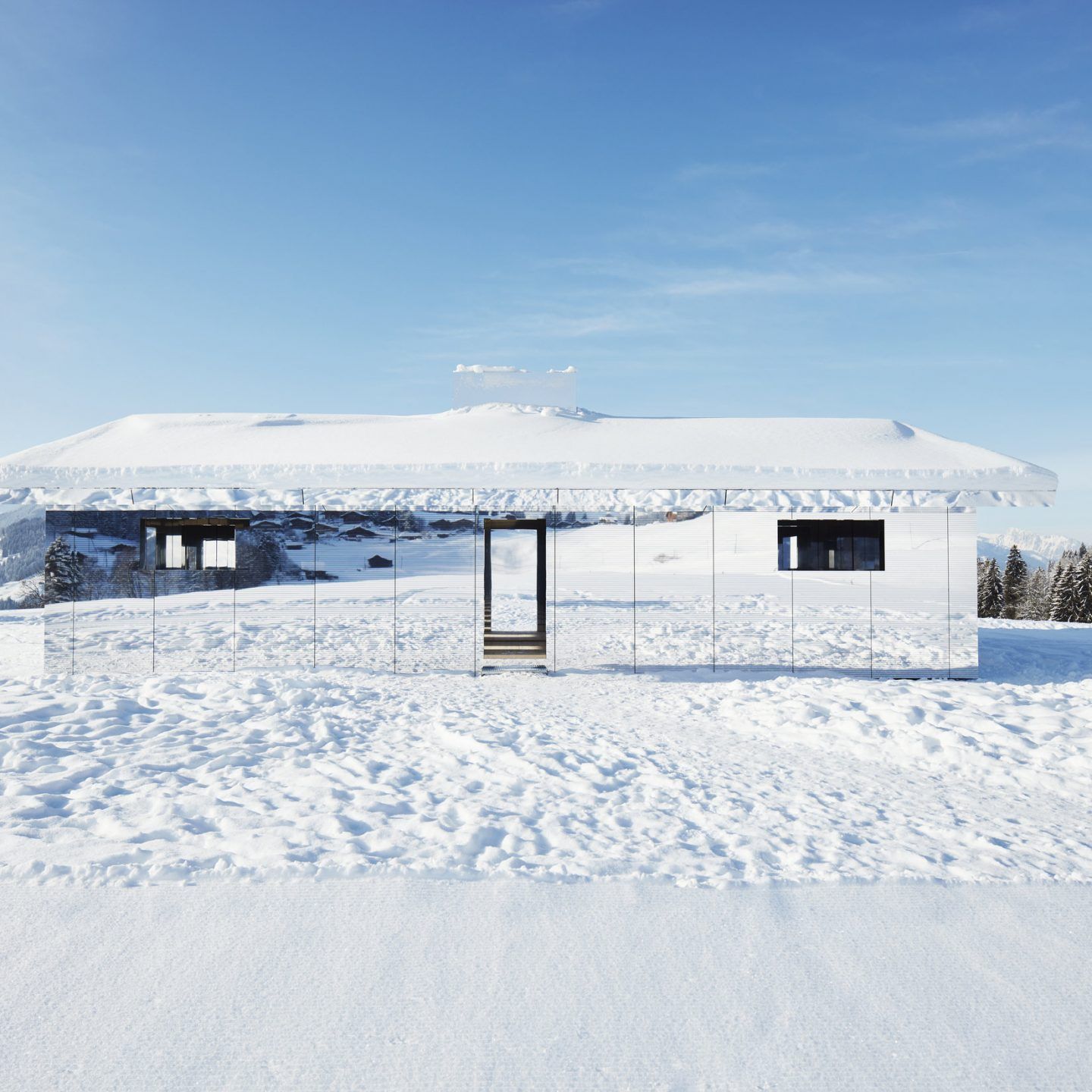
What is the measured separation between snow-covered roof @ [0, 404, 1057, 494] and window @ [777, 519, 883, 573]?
575 millimetres

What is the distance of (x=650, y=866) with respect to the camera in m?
4.01

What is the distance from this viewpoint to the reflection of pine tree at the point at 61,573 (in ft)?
31.3

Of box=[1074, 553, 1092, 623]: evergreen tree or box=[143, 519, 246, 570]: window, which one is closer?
box=[143, 519, 246, 570]: window

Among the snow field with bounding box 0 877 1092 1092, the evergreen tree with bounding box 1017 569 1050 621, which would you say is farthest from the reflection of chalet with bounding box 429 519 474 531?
the evergreen tree with bounding box 1017 569 1050 621

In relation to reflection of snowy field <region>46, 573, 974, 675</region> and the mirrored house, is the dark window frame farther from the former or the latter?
reflection of snowy field <region>46, 573, 974, 675</region>

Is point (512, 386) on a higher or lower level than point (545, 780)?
higher

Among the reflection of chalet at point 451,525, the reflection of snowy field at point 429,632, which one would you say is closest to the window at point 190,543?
the reflection of snowy field at point 429,632

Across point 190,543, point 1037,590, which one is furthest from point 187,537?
point 1037,590

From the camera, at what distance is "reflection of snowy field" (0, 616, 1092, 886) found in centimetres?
411

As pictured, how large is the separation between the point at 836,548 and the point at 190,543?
7580 millimetres

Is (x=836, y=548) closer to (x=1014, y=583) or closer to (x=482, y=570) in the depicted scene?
(x=482, y=570)

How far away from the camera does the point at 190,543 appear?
377 inches

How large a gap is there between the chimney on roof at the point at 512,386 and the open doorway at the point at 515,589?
2056 mm

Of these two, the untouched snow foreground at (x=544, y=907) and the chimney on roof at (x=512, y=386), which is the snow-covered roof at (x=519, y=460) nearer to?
the chimney on roof at (x=512, y=386)
